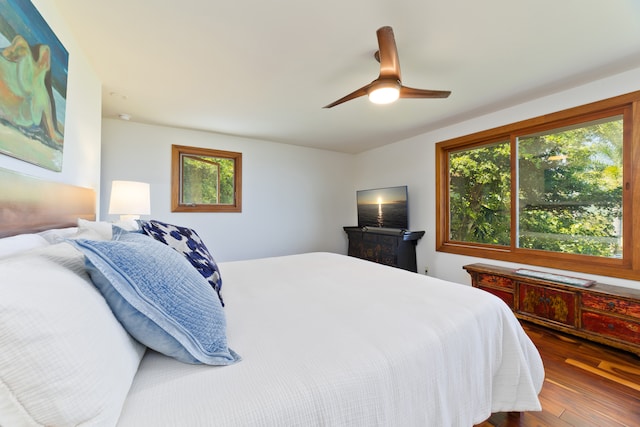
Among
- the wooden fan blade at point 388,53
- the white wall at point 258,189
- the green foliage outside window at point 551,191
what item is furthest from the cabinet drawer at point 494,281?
the white wall at point 258,189

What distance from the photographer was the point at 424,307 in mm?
1201

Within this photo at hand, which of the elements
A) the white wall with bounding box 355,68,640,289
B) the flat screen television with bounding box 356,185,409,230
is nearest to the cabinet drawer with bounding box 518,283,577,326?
the white wall with bounding box 355,68,640,289

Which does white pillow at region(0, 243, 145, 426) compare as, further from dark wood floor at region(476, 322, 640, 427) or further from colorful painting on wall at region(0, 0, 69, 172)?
dark wood floor at region(476, 322, 640, 427)

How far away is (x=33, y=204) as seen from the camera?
113cm

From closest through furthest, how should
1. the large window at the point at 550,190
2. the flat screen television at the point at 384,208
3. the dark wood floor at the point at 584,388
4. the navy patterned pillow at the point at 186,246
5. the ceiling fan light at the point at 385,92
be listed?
the navy patterned pillow at the point at 186,246
the dark wood floor at the point at 584,388
the ceiling fan light at the point at 385,92
the large window at the point at 550,190
the flat screen television at the point at 384,208

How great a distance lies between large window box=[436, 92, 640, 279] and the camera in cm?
230

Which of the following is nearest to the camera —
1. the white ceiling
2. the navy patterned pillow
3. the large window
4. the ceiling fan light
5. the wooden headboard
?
the wooden headboard

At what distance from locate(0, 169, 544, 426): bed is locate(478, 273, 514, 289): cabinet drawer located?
166 centimetres

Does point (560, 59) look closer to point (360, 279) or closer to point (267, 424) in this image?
point (360, 279)

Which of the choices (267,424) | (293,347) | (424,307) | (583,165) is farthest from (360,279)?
(583,165)

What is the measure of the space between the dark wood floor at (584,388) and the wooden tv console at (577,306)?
0.13m

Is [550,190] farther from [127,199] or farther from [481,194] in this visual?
[127,199]

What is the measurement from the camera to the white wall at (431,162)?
2.34m

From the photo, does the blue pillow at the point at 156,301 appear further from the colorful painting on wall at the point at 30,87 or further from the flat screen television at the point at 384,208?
the flat screen television at the point at 384,208
